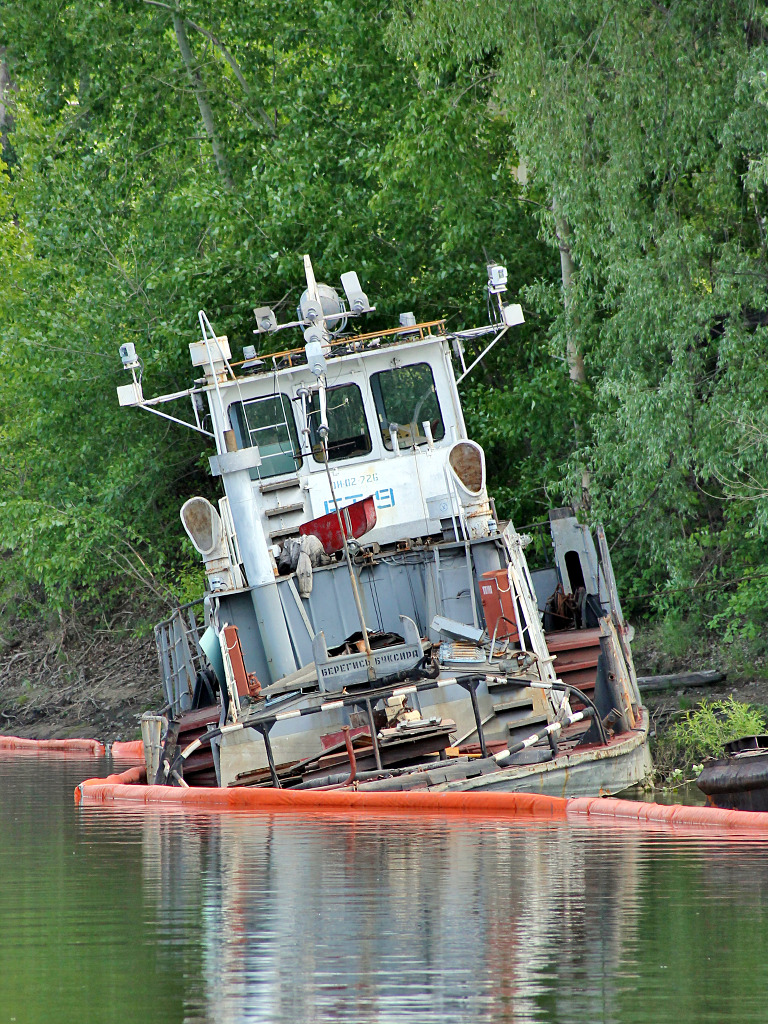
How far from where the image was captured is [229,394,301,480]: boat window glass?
56.4 ft

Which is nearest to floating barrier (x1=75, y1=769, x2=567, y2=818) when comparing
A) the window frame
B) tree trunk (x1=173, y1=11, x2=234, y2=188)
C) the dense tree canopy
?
the window frame

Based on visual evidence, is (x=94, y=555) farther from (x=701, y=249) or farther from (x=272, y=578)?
(x=701, y=249)

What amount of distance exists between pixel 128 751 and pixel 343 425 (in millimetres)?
7851

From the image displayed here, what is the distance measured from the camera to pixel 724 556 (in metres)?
21.0

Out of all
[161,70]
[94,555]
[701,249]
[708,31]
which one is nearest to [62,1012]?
[701,249]

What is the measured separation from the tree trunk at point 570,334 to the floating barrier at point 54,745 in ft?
29.4

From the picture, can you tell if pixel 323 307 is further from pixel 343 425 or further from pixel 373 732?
pixel 373 732

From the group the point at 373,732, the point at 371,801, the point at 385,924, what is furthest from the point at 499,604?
the point at 385,924

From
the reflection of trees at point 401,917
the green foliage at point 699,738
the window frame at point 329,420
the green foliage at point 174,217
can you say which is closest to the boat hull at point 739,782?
the reflection of trees at point 401,917

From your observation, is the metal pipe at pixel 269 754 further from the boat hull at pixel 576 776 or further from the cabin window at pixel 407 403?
the cabin window at pixel 407 403

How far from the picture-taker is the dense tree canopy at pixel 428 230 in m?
16.4

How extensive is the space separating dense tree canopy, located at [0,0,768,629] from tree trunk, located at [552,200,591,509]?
8 cm

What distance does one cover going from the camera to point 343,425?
56.8 ft

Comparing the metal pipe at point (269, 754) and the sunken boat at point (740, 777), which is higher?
the metal pipe at point (269, 754)
